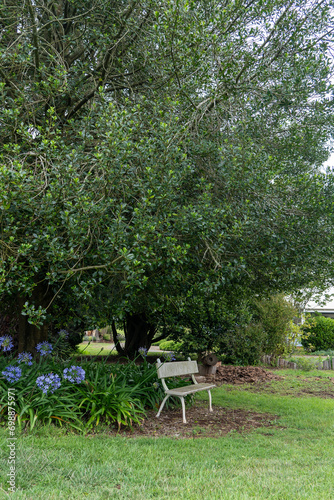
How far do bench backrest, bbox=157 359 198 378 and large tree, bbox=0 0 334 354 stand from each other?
3.75 ft

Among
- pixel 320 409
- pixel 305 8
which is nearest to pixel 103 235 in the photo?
pixel 305 8

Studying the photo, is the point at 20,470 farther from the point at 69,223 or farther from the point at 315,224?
the point at 315,224

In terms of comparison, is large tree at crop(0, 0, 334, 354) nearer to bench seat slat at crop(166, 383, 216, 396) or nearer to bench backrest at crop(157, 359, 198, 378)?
bench backrest at crop(157, 359, 198, 378)

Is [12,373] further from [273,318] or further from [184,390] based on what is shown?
[273,318]

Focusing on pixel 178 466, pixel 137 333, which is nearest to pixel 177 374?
pixel 178 466

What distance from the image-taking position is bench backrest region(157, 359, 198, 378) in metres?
6.65

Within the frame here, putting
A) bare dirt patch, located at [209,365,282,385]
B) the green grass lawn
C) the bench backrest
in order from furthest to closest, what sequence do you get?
bare dirt patch, located at [209,365,282,385]
the bench backrest
the green grass lawn

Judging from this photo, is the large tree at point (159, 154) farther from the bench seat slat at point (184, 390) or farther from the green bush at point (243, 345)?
the green bush at point (243, 345)

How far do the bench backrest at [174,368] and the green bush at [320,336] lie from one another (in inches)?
521

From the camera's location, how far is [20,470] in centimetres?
389

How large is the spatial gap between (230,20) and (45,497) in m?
6.55

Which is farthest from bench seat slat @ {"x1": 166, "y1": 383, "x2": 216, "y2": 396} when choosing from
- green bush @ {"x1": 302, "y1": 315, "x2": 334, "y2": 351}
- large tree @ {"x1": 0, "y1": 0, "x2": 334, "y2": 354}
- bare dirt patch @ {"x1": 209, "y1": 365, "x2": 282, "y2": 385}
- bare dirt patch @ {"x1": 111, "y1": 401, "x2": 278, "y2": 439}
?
green bush @ {"x1": 302, "y1": 315, "x2": 334, "y2": 351}

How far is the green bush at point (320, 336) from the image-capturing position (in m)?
19.1

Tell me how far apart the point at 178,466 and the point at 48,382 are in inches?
91.5
